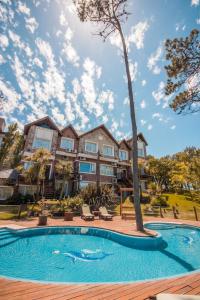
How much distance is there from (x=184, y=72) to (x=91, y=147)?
2150 centimetres

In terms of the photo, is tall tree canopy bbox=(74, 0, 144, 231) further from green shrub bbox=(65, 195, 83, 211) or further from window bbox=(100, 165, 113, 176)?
window bbox=(100, 165, 113, 176)

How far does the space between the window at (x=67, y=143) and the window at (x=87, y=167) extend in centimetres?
333

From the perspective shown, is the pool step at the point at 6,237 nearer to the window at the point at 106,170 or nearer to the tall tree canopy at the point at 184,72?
the tall tree canopy at the point at 184,72

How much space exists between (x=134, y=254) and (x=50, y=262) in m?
3.63

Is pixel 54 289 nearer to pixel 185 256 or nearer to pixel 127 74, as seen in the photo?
pixel 185 256

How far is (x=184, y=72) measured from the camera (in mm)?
9594

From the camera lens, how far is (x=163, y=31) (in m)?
11.6

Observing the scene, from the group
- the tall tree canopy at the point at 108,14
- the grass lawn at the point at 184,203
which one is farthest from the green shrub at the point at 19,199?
the grass lawn at the point at 184,203

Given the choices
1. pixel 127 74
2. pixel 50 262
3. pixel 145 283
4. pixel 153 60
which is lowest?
pixel 50 262

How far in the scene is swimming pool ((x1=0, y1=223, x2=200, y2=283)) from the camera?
5.34 meters

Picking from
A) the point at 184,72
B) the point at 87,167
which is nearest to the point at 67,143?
the point at 87,167

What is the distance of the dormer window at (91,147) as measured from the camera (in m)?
29.1

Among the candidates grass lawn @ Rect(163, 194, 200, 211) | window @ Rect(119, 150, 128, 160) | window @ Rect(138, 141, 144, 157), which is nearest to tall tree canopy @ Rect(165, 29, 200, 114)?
grass lawn @ Rect(163, 194, 200, 211)

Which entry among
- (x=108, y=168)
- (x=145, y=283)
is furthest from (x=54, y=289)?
(x=108, y=168)
